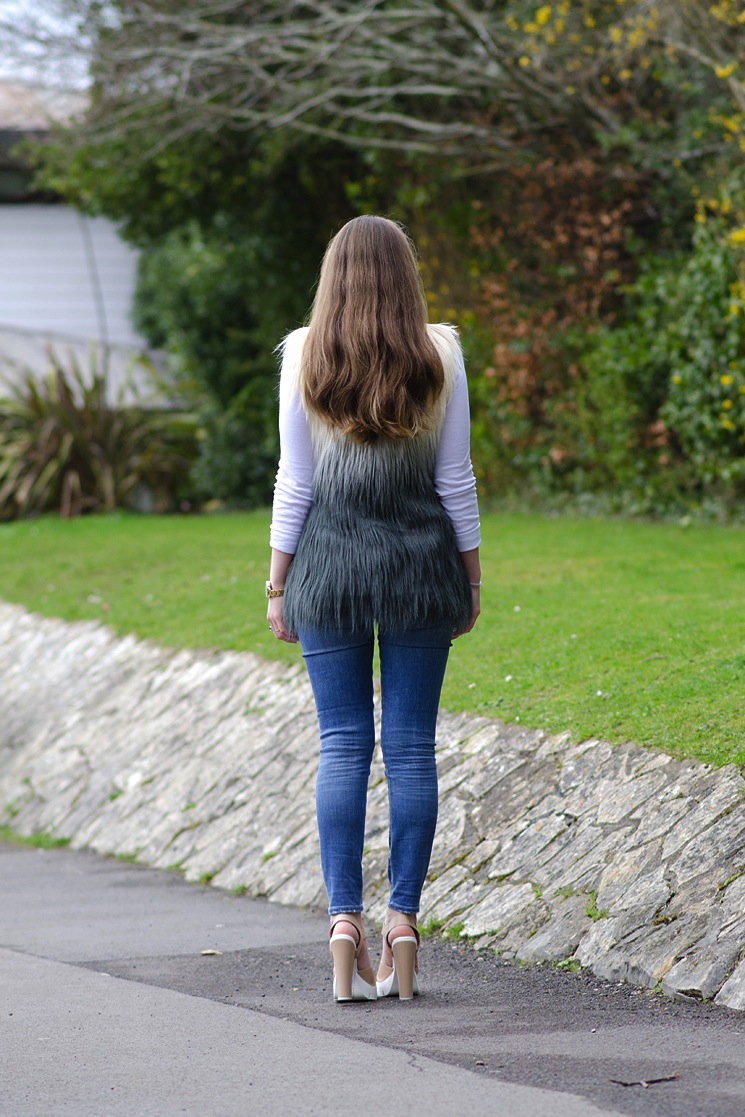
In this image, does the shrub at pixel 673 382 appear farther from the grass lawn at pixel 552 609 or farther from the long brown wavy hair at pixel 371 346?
the long brown wavy hair at pixel 371 346

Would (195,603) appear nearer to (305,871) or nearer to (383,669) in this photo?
(305,871)

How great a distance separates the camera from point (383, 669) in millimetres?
4164

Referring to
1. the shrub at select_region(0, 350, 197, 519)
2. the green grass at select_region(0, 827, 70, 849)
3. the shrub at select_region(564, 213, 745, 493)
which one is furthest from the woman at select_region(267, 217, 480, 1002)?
the shrub at select_region(0, 350, 197, 519)

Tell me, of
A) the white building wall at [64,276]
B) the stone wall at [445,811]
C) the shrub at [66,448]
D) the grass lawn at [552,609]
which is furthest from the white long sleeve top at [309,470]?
the white building wall at [64,276]

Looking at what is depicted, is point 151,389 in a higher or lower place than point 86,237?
lower

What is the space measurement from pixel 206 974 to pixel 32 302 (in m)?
22.4

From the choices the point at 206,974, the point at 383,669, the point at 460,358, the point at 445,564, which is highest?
the point at 460,358

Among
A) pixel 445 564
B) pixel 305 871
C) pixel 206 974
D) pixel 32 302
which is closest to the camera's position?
pixel 445 564

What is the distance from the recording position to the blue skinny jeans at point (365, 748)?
13.4 feet

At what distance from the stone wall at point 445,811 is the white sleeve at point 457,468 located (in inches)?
48.6

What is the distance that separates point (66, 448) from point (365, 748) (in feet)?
51.5

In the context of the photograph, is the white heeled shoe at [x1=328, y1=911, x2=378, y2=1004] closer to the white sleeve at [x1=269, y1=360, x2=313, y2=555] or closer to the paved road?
the paved road

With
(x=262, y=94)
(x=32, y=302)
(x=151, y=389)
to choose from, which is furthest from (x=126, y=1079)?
(x=32, y=302)

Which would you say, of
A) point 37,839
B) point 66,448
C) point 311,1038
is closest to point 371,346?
point 311,1038
